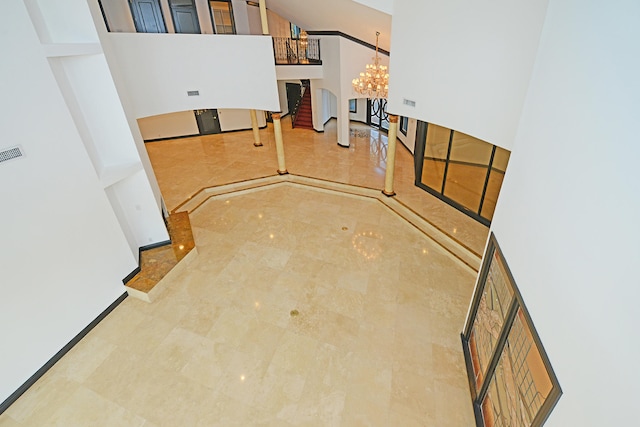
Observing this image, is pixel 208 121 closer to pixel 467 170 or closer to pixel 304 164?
pixel 304 164

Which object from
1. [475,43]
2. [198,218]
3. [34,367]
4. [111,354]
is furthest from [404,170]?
[34,367]

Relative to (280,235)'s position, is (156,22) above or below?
above

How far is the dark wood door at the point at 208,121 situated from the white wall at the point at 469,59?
400 inches

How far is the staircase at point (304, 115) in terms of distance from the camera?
46.8 ft

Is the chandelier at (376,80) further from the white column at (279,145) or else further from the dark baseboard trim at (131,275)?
the dark baseboard trim at (131,275)

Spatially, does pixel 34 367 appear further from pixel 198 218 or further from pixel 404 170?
pixel 404 170

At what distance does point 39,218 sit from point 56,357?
2066 millimetres

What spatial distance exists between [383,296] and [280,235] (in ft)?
9.38

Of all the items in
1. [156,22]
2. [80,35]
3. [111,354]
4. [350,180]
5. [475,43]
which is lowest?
[111,354]

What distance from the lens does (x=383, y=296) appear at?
515cm

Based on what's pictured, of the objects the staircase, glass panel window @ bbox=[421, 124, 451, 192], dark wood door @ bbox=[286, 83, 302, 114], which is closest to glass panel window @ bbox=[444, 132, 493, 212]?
glass panel window @ bbox=[421, 124, 451, 192]

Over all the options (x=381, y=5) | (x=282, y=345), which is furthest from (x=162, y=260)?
(x=381, y=5)

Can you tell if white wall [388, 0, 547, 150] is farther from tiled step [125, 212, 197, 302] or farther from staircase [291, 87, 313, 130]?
staircase [291, 87, 313, 130]

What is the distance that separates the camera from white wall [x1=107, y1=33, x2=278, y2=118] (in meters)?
6.55
